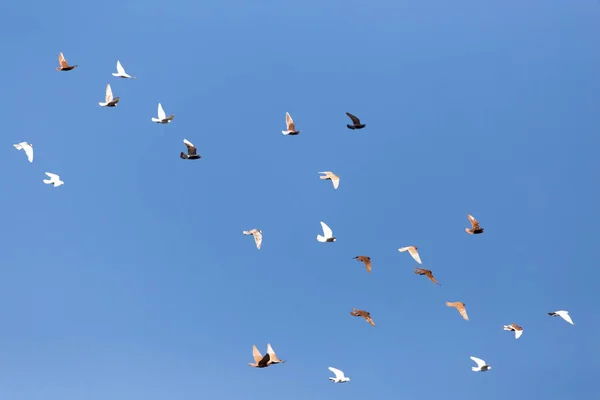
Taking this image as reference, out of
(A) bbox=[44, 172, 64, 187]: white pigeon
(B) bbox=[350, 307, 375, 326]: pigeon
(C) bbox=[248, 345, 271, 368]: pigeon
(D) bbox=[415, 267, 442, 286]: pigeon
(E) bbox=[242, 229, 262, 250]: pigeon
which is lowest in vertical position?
(C) bbox=[248, 345, 271, 368]: pigeon

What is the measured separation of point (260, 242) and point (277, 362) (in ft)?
22.7

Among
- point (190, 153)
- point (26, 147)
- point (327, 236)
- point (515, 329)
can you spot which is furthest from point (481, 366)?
point (26, 147)

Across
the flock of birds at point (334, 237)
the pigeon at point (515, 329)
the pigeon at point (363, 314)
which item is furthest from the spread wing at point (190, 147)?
the pigeon at point (515, 329)

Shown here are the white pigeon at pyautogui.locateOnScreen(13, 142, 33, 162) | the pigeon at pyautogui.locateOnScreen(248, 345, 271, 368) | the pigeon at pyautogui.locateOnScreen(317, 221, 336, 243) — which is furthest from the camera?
the white pigeon at pyautogui.locateOnScreen(13, 142, 33, 162)

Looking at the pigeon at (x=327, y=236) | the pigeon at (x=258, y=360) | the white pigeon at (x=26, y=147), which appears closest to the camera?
the pigeon at (x=258, y=360)

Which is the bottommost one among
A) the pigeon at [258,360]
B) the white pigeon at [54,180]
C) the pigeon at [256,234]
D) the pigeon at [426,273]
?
the pigeon at [258,360]

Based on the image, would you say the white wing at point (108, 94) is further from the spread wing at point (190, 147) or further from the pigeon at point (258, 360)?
the pigeon at point (258, 360)

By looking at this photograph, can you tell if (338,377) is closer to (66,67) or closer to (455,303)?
(455,303)

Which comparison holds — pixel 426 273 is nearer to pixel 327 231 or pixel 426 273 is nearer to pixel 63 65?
pixel 327 231

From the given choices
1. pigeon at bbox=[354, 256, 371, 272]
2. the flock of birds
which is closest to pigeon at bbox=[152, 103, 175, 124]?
the flock of birds

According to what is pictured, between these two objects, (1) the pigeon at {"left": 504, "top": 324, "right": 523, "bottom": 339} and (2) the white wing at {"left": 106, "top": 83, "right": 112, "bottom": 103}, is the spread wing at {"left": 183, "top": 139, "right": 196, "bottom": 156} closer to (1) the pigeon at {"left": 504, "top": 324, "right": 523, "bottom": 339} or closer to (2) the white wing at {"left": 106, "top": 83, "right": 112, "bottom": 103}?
(2) the white wing at {"left": 106, "top": 83, "right": 112, "bottom": 103}

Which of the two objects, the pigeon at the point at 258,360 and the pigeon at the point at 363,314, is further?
the pigeon at the point at 363,314

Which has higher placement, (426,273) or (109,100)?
(109,100)

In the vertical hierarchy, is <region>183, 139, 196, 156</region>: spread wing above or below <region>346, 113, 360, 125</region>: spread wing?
below
